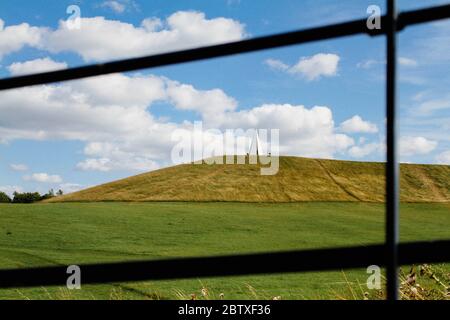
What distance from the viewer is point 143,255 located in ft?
75.8

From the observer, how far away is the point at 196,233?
3112 cm

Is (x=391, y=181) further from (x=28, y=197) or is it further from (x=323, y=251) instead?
(x=28, y=197)

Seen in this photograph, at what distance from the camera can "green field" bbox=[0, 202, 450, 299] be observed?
15930 millimetres


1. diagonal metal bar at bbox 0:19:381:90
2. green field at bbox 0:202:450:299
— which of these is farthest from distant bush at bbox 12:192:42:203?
diagonal metal bar at bbox 0:19:381:90

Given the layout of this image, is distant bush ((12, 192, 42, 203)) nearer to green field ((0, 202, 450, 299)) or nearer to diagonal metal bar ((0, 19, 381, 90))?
green field ((0, 202, 450, 299))

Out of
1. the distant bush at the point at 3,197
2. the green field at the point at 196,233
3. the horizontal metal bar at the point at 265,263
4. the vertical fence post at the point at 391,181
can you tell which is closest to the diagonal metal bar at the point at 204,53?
the vertical fence post at the point at 391,181

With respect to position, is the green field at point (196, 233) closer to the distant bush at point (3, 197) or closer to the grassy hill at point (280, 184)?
the grassy hill at point (280, 184)

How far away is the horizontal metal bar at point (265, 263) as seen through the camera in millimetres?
1497

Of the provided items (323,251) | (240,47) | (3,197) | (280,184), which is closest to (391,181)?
(323,251)

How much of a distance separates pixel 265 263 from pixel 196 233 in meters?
29.9

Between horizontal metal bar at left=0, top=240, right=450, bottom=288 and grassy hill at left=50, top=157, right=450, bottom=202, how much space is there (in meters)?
49.7

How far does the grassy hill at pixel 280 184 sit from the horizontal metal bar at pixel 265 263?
49.7m
